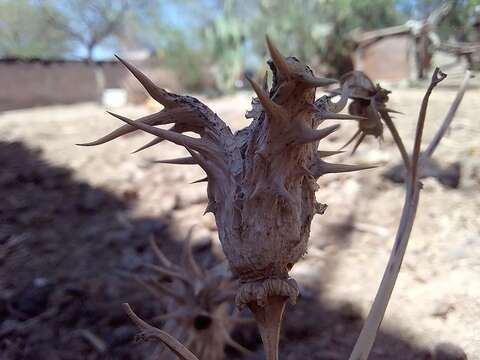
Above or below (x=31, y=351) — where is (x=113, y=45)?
above

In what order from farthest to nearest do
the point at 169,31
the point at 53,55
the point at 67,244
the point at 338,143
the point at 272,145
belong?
the point at 53,55, the point at 169,31, the point at 338,143, the point at 67,244, the point at 272,145

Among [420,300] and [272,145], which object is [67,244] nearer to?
[420,300]

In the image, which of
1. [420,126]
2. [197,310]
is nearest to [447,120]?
[420,126]

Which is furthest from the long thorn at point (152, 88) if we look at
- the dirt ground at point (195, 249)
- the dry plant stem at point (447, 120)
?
the dirt ground at point (195, 249)

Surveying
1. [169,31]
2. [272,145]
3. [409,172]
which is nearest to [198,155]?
[272,145]

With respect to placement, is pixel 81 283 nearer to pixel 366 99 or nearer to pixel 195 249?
pixel 195 249

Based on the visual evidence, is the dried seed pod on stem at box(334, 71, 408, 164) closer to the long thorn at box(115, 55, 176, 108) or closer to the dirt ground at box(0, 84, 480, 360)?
the long thorn at box(115, 55, 176, 108)

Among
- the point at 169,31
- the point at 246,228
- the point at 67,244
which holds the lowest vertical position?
the point at 67,244
